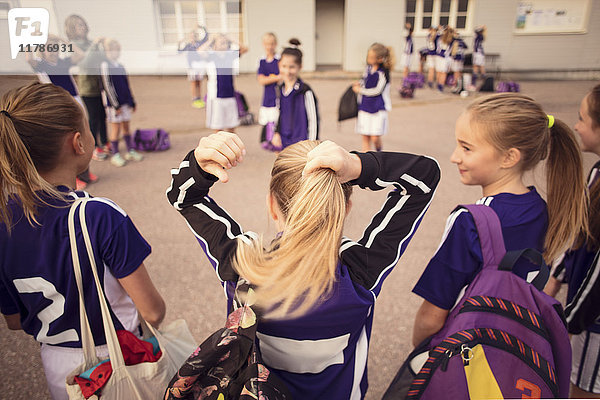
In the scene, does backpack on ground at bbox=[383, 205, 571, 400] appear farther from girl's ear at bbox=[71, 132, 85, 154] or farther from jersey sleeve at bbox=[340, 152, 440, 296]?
girl's ear at bbox=[71, 132, 85, 154]

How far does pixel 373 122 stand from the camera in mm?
5297

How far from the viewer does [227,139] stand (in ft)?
3.28

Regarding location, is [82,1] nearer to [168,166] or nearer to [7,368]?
[7,368]

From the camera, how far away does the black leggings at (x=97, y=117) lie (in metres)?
5.25

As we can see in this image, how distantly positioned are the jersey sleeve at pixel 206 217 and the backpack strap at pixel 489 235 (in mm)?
731

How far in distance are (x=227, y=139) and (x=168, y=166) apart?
4.79 meters

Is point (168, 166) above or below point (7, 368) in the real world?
above

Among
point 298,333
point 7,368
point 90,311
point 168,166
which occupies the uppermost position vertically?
point 298,333

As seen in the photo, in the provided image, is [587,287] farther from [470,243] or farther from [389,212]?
[389,212]

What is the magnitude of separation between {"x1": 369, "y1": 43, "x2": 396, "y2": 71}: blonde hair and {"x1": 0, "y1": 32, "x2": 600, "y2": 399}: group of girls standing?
3660mm

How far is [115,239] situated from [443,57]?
12135mm

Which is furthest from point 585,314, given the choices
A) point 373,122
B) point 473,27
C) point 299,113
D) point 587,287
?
point 473,27

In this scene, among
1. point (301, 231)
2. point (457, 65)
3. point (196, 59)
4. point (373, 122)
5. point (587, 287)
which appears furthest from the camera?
point (457, 65)

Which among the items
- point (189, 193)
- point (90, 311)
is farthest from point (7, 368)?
point (189, 193)
